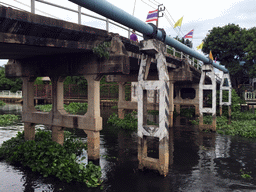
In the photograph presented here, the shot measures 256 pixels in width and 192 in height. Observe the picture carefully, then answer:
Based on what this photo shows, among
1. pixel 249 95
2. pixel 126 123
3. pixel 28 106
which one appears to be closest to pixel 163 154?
pixel 28 106

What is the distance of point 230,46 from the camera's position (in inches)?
1686

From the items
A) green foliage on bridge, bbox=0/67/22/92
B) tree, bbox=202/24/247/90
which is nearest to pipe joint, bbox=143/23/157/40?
tree, bbox=202/24/247/90

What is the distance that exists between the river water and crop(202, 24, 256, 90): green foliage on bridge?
28.2 metres

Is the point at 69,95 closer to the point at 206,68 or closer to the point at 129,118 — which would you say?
the point at 129,118

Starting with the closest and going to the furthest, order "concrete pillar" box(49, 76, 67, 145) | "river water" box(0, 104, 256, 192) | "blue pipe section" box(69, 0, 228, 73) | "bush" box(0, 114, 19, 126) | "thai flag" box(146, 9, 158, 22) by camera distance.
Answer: "blue pipe section" box(69, 0, 228, 73) → "river water" box(0, 104, 256, 192) → "thai flag" box(146, 9, 158, 22) → "concrete pillar" box(49, 76, 67, 145) → "bush" box(0, 114, 19, 126)

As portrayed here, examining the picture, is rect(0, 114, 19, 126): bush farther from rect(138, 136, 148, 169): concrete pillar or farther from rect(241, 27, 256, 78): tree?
rect(241, 27, 256, 78): tree

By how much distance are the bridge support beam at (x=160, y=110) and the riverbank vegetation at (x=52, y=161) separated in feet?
7.01

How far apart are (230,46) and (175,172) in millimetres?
37425

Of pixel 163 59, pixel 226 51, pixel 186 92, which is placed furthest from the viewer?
pixel 226 51

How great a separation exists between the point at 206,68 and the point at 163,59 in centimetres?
1146

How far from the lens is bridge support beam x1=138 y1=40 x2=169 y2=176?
9.59 metres

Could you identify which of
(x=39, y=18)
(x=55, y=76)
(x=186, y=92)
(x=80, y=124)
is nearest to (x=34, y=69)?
(x=55, y=76)

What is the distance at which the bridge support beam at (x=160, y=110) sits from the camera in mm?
9594

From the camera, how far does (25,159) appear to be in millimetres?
11320
